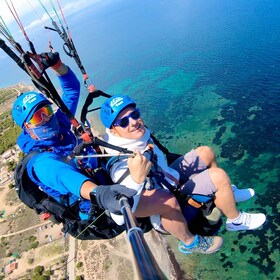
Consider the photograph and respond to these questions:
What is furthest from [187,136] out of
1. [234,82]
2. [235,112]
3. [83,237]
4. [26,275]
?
[83,237]

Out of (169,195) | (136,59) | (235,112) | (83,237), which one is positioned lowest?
(136,59)

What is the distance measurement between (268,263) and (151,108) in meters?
22.3

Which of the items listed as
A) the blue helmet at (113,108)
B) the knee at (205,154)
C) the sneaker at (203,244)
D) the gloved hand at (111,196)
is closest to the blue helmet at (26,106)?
the blue helmet at (113,108)

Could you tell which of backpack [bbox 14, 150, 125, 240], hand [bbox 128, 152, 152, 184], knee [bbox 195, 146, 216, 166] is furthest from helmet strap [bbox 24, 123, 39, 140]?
knee [bbox 195, 146, 216, 166]

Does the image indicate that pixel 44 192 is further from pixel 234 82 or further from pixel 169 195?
pixel 234 82

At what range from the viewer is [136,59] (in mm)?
54594

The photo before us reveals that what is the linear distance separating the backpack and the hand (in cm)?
95

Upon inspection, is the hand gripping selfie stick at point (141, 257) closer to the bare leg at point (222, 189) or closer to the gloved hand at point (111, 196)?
the gloved hand at point (111, 196)

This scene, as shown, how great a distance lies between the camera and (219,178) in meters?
4.23

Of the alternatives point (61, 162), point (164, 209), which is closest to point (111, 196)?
point (61, 162)

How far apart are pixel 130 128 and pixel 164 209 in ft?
3.77

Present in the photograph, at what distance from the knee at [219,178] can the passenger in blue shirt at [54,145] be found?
A: 1.69m

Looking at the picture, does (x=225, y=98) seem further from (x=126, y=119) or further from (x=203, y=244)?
(x=126, y=119)

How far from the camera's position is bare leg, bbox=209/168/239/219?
4.24 meters
